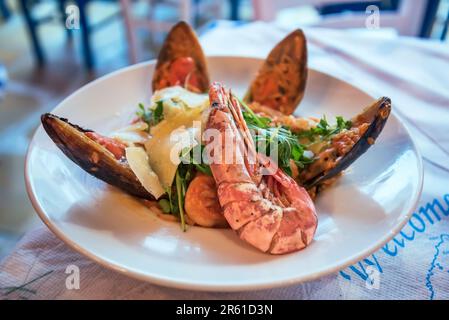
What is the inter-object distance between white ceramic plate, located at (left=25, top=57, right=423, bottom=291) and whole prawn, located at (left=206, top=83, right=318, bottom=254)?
2 centimetres

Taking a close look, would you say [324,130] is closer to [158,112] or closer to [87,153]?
Result: [158,112]

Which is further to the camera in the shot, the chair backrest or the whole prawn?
the chair backrest

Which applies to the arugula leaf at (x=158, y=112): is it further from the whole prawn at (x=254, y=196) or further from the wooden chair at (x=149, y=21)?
the wooden chair at (x=149, y=21)

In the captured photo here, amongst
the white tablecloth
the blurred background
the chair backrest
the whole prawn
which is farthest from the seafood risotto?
the chair backrest

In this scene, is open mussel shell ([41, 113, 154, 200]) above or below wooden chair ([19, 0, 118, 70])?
above

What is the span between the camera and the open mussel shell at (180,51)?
0.99m

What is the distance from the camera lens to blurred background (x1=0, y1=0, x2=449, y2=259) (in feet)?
5.13

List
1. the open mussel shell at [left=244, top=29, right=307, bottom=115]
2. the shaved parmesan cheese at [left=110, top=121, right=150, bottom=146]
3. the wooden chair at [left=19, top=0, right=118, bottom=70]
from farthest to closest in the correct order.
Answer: the wooden chair at [left=19, top=0, right=118, bottom=70] → the open mussel shell at [left=244, top=29, right=307, bottom=115] → the shaved parmesan cheese at [left=110, top=121, right=150, bottom=146]

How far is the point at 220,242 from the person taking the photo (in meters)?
0.63

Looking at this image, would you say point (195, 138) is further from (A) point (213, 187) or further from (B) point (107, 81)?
(B) point (107, 81)

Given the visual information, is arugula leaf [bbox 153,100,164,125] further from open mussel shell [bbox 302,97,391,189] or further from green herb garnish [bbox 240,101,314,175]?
open mussel shell [bbox 302,97,391,189]

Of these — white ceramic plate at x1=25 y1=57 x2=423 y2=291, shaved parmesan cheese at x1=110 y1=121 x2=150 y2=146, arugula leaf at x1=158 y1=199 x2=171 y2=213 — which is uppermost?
shaved parmesan cheese at x1=110 y1=121 x2=150 y2=146

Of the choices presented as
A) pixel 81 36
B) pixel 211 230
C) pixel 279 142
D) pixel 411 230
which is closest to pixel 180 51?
pixel 279 142
